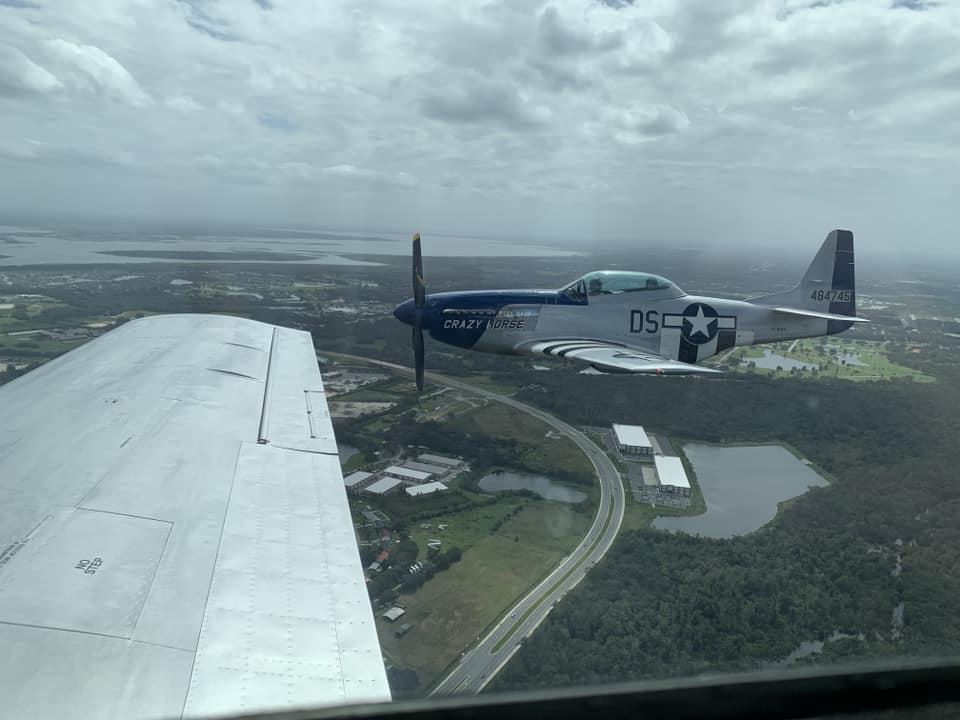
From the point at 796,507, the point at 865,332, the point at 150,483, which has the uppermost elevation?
the point at 150,483

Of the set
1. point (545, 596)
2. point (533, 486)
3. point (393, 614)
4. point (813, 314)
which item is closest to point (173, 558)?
point (393, 614)

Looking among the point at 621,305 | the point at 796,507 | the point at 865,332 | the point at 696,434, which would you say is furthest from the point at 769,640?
the point at 865,332

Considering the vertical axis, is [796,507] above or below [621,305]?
below

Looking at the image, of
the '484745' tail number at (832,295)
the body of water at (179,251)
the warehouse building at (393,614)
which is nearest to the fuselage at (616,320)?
the '484745' tail number at (832,295)

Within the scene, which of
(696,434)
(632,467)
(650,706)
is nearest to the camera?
(650,706)

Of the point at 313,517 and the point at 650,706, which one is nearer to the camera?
the point at 650,706

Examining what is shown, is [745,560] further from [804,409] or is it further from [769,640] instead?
[804,409]

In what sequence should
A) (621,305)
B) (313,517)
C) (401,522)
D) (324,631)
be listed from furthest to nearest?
(621,305)
(401,522)
(313,517)
(324,631)

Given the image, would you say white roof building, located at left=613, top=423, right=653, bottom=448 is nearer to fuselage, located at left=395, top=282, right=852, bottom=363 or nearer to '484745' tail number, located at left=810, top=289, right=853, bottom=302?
fuselage, located at left=395, top=282, right=852, bottom=363
